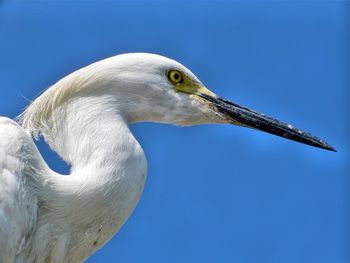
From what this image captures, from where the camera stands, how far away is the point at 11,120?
468 centimetres

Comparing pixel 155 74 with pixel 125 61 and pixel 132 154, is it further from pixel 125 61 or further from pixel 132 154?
pixel 132 154

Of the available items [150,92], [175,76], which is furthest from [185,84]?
[150,92]

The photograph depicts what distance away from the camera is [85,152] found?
15.6 ft

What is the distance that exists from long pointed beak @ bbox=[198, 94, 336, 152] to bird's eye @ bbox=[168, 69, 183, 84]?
18cm

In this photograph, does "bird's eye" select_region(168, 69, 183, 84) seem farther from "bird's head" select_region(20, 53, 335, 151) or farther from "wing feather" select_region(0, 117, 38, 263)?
"wing feather" select_region(0, 117, 38, 263)

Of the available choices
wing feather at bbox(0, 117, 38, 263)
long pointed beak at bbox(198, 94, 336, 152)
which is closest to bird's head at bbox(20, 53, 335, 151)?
long pointed beak at bbox(198, 94, 336, 152)

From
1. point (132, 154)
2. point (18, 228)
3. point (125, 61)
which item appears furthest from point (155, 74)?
point (18, 228)

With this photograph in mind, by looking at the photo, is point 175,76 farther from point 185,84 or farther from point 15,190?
point 15,190

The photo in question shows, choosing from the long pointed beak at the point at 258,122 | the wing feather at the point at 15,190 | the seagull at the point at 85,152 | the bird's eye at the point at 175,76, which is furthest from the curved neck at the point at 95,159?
the long pointed beak at the point at 258,122

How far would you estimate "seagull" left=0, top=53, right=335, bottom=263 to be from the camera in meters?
4.48

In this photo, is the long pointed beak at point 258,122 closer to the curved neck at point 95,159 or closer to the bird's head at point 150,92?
the bird's head at point 150,92

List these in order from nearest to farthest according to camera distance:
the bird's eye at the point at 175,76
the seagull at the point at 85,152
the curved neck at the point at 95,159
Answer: the seagull at the point at 85,152 < the curved neck at the point at 95,159 < the bird's eye at the point at 175,76

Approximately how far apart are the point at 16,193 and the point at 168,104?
1.09 metres

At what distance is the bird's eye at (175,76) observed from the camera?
5039 mm
